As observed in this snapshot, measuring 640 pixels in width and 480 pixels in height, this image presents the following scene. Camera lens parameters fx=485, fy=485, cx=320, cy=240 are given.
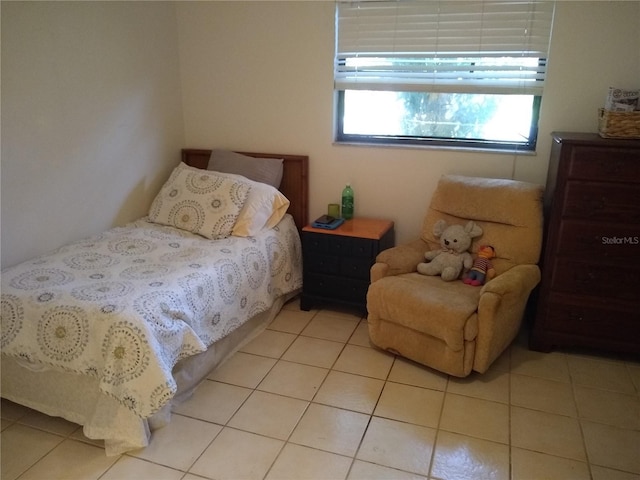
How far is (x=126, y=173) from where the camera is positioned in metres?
3.10

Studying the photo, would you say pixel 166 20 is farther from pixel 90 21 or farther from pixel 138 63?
pixel 90 21

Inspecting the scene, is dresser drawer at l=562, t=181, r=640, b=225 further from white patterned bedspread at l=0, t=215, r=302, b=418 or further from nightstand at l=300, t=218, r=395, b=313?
white patterned bedspread at l=0, t=215, r=302, b=418

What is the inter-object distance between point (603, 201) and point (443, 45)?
1.28 m

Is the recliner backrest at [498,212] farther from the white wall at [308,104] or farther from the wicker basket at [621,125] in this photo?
the wicker basket at [621,125]

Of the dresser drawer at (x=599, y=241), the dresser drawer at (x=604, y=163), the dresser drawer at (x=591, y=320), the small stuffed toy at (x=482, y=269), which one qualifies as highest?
the dresser drawer at (x=604, y=163)

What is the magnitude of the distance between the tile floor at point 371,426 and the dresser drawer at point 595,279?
1.29 ft

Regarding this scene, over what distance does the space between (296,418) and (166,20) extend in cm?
272

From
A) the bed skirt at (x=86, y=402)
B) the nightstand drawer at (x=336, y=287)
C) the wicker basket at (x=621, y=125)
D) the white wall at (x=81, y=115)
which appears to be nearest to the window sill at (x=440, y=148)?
the wicker basket at (x=621, y=125)

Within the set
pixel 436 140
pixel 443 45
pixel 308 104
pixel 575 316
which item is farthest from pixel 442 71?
pixel 575 316

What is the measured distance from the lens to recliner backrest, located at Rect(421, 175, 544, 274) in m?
2.61

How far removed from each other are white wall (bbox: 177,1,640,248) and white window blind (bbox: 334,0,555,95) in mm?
98

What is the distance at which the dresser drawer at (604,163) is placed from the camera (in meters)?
2.30

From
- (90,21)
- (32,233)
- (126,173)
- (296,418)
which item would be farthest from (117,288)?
(90,21)

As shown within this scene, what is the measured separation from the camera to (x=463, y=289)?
2521 mm
